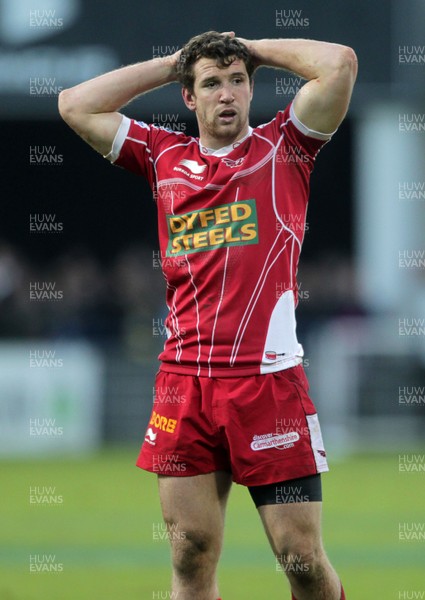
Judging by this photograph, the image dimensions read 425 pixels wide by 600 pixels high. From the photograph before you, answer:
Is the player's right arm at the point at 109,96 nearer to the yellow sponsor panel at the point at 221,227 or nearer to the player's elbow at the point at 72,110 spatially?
the player's elbow at the point at 72,110

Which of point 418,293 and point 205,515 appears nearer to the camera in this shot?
point 205,515

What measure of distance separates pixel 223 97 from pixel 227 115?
0.08 m

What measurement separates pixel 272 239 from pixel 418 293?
12.1 meters

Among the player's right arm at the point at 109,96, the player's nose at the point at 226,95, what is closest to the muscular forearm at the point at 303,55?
the player's nose at the point at 226,95

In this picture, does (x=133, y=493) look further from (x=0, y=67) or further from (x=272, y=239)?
(x=272, y=239)

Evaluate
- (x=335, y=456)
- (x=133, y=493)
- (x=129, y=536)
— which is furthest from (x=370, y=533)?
(x=335, y=456)

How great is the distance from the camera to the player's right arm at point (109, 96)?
5.55m

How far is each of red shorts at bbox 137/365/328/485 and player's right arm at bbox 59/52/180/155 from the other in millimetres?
1160

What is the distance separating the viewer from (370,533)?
9.76 meters

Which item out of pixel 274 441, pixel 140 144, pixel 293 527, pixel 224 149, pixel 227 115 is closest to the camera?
pixel 293 527

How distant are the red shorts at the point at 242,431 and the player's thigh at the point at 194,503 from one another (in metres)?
0.04

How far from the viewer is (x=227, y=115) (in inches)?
206

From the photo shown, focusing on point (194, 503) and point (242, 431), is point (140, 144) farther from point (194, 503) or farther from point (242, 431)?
point (194, 503)

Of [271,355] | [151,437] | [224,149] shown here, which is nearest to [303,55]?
[224,149]
